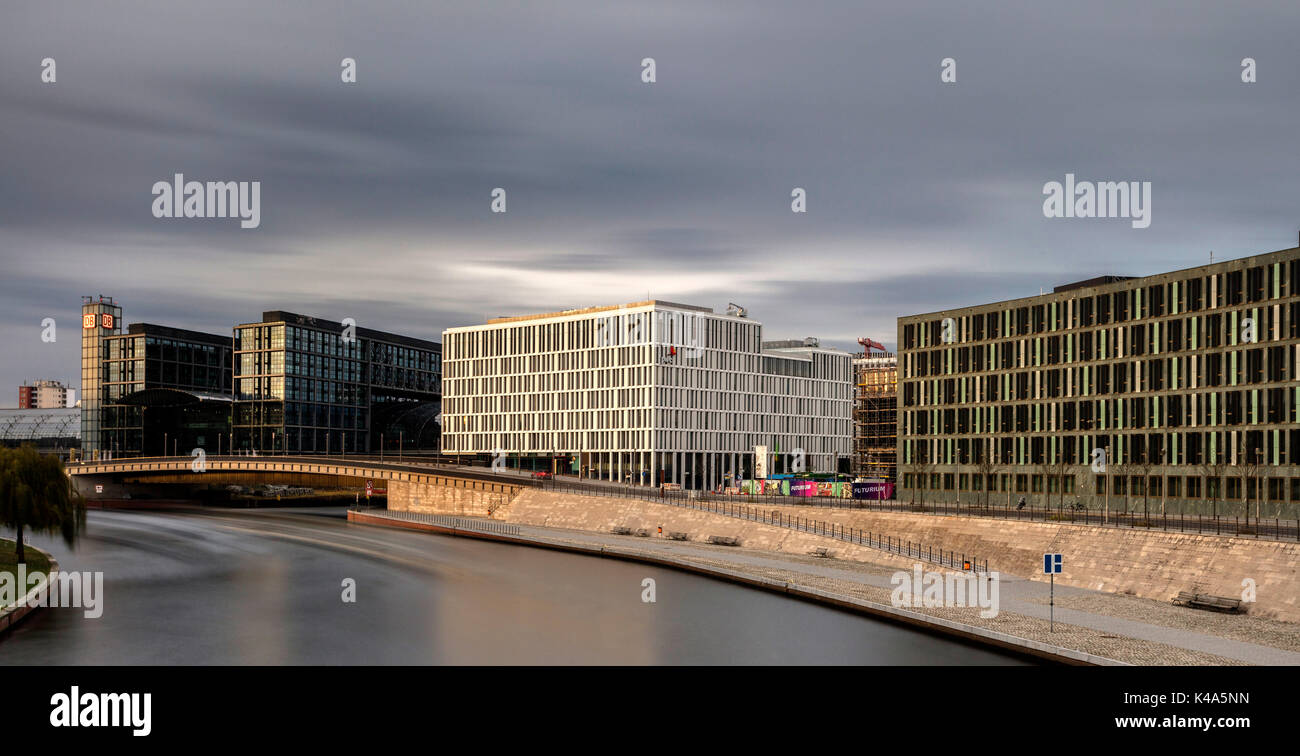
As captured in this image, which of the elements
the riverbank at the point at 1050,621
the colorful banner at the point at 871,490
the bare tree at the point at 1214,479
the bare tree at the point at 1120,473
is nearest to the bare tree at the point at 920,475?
the colorful banner at the point at 871,490

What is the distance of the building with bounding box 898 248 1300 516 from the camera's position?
76625mm

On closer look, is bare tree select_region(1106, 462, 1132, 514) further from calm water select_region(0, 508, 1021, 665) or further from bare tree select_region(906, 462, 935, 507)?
calm water select_region(0, 508, 1021, 665)

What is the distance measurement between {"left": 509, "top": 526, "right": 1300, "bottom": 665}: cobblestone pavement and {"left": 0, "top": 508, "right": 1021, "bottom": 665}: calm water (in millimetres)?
3272

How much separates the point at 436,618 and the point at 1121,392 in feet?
202

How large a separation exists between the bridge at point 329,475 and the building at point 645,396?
70.2 feet

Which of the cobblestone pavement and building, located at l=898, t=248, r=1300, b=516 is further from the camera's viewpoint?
building, located at l=898, t=248, r=1300, b=516

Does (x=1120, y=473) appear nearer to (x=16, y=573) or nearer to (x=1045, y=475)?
(x=1045, y=475)

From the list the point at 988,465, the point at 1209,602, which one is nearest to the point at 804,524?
the point at 988,465

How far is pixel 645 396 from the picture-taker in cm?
15138

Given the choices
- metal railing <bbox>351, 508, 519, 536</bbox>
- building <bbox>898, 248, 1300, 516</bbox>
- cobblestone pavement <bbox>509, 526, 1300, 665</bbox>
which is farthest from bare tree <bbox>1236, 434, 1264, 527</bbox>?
metal railing <bbox>351, 508, 519, 536</bbox>

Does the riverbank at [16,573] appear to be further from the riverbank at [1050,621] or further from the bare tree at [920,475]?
the bare tree at [920,475]

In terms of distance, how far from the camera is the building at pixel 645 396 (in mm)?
152875
